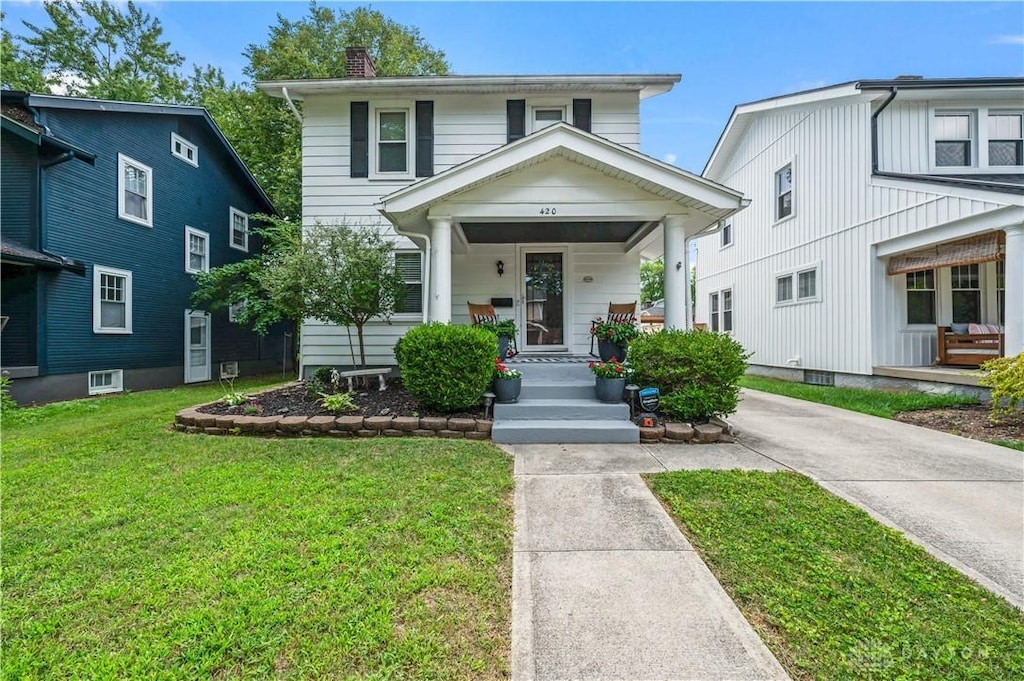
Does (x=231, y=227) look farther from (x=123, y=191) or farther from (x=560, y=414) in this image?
(x=560, y=414)

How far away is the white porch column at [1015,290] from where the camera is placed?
20.3ft

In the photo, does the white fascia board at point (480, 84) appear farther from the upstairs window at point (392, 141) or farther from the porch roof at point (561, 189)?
the porch roof at point (561, 189)

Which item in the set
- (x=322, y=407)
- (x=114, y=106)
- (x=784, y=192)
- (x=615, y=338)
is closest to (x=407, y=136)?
(x=322, y=407)

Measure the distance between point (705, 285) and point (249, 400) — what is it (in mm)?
15393

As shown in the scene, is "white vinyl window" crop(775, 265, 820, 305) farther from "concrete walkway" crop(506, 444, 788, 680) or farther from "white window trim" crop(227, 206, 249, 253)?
"white window trim" crop(227, 206, 249, 253)

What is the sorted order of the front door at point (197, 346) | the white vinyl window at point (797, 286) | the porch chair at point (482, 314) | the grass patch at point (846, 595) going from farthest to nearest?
1. the front door at point (197, 346)
2. the white vinyl window at point (797, 286)
3. the porch chair at point (482, 314)
4. the grass patch at point (846, 595)

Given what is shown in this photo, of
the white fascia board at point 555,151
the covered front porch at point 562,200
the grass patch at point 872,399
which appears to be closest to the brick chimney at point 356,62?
the covered front porch at point 562,200

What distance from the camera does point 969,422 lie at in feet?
19.6

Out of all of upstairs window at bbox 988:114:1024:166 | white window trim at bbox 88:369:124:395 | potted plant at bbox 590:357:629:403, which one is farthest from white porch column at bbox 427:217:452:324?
upstairs window at bbox 988:114:1024:166

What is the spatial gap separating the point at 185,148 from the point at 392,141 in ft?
23.5

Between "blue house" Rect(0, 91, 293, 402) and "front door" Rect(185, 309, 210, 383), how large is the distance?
39mm

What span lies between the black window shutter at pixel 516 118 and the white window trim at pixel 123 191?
8.92 meters

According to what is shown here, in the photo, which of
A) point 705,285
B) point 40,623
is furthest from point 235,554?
point 705,285

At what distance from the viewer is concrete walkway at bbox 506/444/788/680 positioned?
176cm
